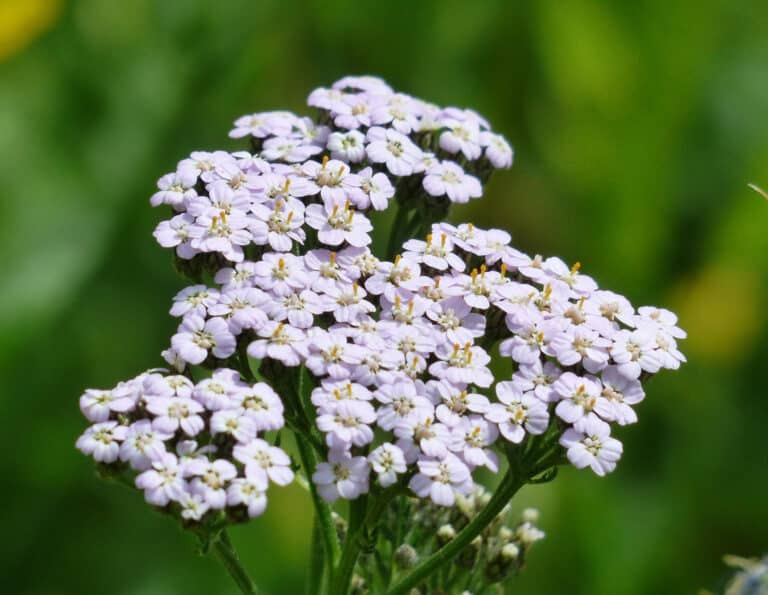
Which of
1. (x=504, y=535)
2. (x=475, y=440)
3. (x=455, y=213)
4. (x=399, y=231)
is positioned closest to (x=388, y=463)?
(x=475, y=440)

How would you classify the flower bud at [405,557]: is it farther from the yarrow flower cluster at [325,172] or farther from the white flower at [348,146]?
the white flower at [348,146]

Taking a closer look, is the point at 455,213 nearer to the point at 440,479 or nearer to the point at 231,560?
the point at 231,560

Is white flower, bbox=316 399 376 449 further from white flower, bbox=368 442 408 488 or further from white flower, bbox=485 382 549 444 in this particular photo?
white flower, bbox=485 382 549 444

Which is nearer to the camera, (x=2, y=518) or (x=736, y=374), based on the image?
(x=2, y=518)

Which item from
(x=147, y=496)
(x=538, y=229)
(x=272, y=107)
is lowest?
(x=147, y=496)

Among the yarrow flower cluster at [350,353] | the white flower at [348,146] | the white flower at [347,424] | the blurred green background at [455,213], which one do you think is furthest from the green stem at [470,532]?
the blurred green background at [455,213]

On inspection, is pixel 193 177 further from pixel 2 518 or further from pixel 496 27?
pixel 496 27

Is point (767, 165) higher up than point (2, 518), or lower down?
higher up

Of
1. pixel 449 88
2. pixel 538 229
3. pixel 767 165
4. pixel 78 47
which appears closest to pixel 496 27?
pixel 449 88
